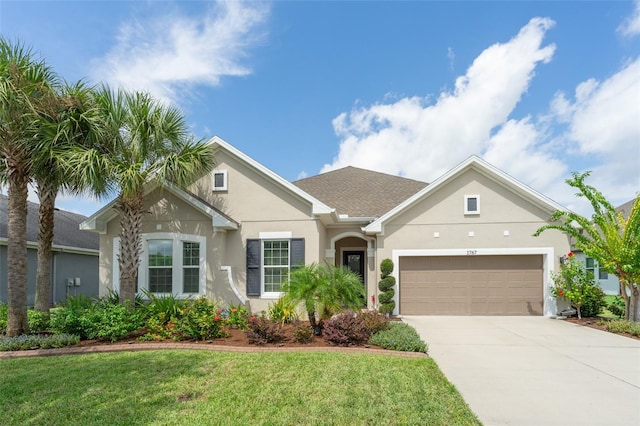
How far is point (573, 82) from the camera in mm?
11891

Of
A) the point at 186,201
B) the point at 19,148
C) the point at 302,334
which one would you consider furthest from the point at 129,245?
the point at 302,334

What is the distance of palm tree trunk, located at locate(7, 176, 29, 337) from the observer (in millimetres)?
8438

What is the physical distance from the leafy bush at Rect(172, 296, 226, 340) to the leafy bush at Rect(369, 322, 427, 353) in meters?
3.56

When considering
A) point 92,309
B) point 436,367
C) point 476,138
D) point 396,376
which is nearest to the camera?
point 396,376

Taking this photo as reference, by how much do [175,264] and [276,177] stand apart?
4.33m

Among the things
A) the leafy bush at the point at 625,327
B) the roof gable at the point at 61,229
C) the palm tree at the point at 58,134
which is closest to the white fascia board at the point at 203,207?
the palm tree at the point at 58,134

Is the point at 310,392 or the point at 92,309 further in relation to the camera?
the point at 92,309

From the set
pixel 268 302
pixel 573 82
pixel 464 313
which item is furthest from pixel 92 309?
pixel 573 82

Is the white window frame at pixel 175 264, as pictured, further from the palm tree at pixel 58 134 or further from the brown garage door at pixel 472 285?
the brown garage door at pixel 472 285

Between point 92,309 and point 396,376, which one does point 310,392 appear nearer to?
point 396,376

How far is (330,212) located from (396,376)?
657 cm

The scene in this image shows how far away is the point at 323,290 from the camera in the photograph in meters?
8.27

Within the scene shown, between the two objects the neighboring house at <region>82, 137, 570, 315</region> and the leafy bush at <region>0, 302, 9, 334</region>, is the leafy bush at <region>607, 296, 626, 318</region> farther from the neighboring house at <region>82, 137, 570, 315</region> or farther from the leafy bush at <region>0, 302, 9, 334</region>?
the leafy bush at <region>0, 302, 9, 334</region>

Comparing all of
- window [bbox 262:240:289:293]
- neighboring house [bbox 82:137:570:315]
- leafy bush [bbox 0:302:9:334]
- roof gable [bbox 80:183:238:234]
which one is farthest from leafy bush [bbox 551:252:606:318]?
leafy bush [bbox 0:302:9:334]
